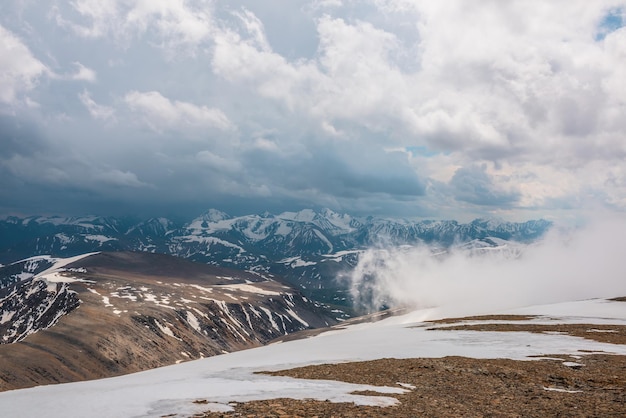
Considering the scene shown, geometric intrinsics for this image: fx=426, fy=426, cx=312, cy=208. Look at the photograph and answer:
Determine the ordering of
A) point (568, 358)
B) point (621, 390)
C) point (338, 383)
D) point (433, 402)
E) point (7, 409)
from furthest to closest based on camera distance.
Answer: point (568, 358), point (338, 383), point (621, 390), point (433, 402), point (7, 409)

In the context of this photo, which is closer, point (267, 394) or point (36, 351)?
point (267, 394)

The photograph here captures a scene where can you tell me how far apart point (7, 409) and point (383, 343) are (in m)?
28.5

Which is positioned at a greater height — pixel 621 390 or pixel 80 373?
pixel 621 390

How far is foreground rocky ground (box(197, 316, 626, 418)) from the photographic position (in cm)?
1457

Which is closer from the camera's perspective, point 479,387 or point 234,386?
point 234,386

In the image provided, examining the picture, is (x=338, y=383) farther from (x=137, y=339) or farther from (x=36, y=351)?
(x=137, y=339)

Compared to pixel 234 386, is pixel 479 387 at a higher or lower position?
lower

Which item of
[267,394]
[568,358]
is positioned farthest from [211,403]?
[568,358]

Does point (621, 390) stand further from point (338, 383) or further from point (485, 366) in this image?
point (338, 383)

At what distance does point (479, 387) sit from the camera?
19266 mm

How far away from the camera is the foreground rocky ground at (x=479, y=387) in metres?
14.6

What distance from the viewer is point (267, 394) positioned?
17.2 metres

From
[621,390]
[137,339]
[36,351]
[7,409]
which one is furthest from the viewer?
[137,339]

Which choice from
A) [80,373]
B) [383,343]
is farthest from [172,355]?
[383,343]
